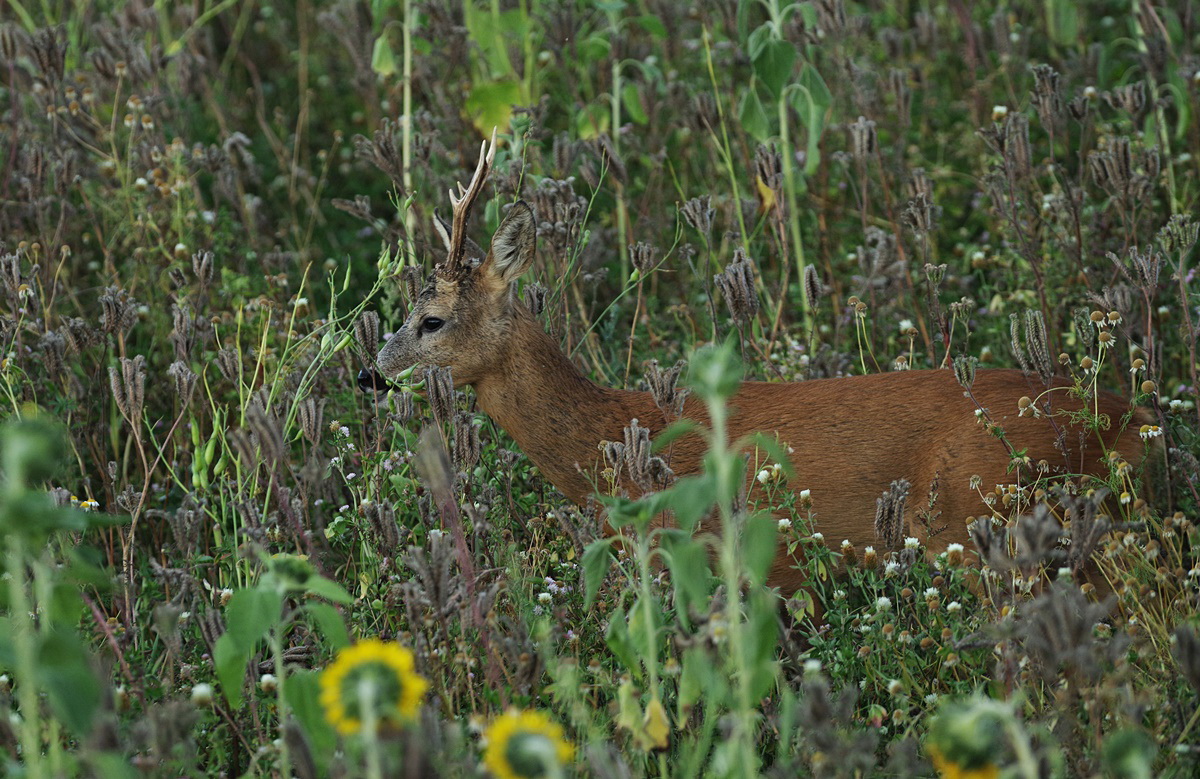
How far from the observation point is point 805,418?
4445mm

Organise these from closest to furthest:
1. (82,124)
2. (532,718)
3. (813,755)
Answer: (532,718), (813,755), (82,124)

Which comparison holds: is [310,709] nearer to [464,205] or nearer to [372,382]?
[372,382]

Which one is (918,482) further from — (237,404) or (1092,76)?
(1092,76)

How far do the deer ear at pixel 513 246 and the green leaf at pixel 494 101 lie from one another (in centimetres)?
161

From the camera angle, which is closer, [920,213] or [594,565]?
[594,565]

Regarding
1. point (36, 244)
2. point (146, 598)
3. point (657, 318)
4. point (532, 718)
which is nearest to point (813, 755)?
point (532, 718)

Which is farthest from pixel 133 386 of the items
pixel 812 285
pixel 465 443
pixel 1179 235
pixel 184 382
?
pixel 1179 235

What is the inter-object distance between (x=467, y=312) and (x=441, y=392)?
1111mm

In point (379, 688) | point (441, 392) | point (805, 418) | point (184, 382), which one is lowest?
point (805, 418)

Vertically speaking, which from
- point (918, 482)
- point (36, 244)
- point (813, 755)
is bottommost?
point (918, 482)

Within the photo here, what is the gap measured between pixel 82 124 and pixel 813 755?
206 inches

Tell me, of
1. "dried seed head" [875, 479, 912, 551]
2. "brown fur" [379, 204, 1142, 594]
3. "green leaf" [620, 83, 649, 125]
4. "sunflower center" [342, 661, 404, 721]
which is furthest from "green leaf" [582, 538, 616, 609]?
"green leaf" [620, 83, 649, 125]

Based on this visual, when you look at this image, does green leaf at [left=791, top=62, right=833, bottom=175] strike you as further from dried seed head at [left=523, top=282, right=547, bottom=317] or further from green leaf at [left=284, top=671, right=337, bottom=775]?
green leaf at [left=284, top=671, right=337, bottom=775]

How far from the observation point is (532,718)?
199 cm
